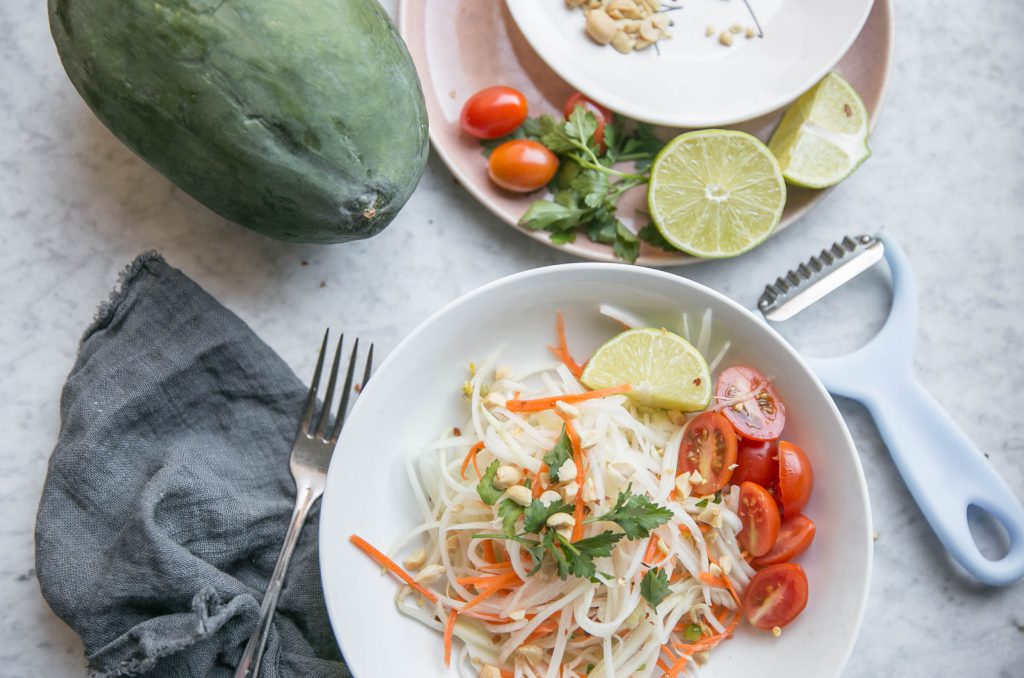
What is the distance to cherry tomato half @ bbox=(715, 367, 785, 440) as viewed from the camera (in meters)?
1.97

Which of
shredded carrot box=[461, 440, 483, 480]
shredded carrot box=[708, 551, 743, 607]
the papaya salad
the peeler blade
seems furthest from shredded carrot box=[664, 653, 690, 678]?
the peeler blade

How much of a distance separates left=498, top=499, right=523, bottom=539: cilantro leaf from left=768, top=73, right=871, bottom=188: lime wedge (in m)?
1.07

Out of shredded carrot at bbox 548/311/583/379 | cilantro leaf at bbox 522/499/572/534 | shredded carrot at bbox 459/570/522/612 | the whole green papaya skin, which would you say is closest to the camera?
the whole green papaya skin

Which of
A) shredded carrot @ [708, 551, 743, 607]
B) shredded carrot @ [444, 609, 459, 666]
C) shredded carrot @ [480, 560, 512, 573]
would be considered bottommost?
shredded carrot @ [444, 609, 459, 666]

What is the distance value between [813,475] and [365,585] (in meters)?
1.08

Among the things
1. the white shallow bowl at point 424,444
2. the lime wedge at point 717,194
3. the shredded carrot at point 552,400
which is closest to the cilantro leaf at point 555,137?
the lime wedge at point 717,194

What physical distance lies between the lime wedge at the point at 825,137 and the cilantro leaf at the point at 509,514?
107 cm

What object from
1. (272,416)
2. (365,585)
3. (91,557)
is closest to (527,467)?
(365,585)

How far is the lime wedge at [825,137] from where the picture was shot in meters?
2.12

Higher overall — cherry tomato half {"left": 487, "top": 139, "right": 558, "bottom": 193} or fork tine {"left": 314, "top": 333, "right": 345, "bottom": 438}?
cherry tomato half {"left": 487, "top": 139, "right": 558, "bottom": 193}

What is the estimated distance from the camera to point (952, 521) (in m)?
2.12

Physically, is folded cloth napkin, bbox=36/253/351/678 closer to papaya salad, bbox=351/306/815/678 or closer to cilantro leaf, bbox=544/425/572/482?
papaya salad, bbox=351/306/815/678

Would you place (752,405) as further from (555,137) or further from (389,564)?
(389,564)

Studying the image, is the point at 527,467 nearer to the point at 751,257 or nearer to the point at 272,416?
the point at 272,416
